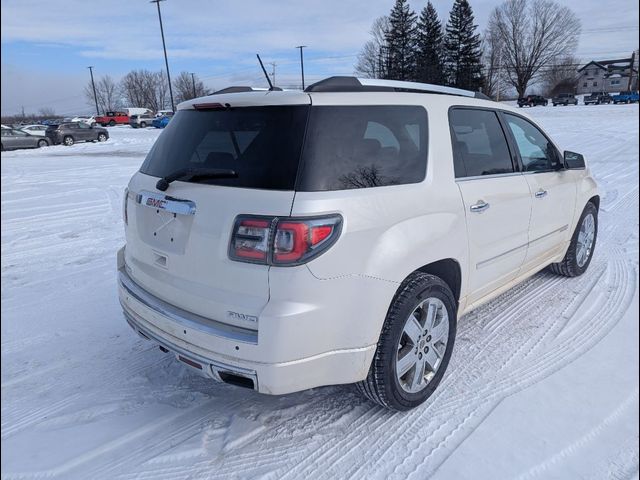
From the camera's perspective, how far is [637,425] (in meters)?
2.70

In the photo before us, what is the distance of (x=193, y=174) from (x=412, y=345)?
62.0 inches

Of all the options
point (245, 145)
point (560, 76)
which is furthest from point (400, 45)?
point (560, 76)

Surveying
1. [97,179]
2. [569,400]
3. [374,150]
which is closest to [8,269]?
[374,150]

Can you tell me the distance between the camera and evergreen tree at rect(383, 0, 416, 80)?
3828 centimetres

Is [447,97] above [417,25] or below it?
below

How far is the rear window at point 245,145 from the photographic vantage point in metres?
2.34

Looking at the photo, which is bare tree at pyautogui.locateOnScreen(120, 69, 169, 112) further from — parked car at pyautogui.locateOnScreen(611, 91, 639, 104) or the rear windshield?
the rear windshield

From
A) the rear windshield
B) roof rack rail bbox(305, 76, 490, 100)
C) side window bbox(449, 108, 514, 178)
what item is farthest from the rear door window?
side window bbox(449, 108, 514, 178)

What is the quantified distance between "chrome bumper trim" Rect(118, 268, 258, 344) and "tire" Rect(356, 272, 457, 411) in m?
0.75

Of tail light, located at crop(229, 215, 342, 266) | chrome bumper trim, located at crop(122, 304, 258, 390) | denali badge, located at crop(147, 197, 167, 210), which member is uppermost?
denali badge, located at crop(147, 197, 167, 210)

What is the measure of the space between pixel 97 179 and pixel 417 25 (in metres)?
39.7

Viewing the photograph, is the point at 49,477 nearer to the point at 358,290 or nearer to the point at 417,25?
the point at 358,290

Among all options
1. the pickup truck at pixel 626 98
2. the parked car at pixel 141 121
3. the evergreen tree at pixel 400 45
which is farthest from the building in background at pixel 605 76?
the parked car at pixel 141 121

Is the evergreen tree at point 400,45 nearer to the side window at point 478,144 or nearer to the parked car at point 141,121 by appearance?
the parked car at point 141,121
